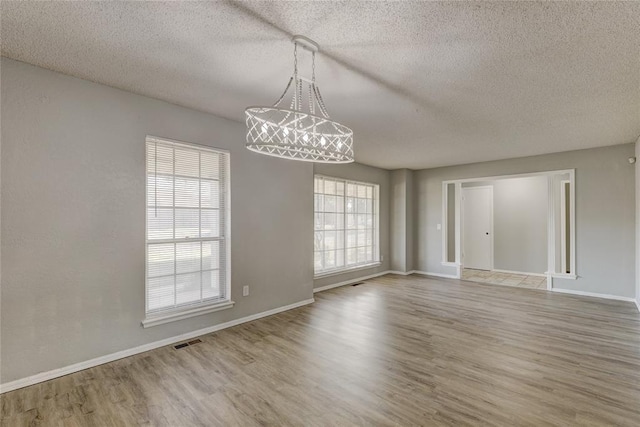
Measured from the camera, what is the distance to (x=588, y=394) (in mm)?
2287

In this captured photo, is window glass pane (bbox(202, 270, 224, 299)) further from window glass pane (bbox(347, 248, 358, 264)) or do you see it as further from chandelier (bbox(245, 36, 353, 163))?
window glass pane (bbox(347, 248, 358, 264))

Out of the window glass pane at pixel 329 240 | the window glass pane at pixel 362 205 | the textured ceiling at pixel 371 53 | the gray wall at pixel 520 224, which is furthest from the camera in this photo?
the gray wall at pixel 520 224

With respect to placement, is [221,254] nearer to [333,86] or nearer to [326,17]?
[333,86]

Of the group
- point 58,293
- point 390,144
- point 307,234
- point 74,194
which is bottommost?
point 58,293

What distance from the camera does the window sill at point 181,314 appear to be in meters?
3.08

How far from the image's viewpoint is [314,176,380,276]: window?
5672 millimetres

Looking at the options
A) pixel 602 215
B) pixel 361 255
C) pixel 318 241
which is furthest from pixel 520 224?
pixel 318 241

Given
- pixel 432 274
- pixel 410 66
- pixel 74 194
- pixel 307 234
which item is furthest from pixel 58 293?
pixel 432 274

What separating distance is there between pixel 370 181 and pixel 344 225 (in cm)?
131

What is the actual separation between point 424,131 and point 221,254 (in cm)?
321

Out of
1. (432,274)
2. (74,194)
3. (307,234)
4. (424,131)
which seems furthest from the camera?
(432,274)

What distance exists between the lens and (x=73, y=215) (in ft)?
8.73

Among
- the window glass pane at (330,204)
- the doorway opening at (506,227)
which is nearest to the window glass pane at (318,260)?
the window glass pane at (330,204)

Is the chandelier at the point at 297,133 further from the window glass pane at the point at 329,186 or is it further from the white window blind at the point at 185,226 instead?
the window glass pane at the point at 329,186
